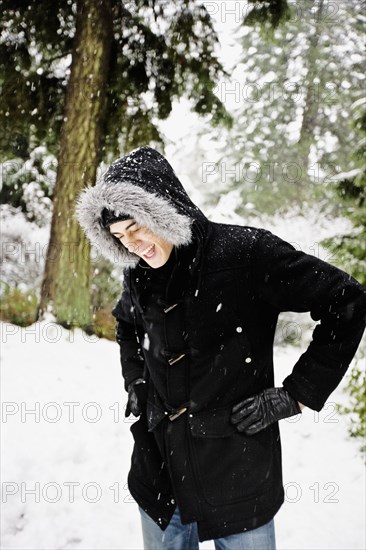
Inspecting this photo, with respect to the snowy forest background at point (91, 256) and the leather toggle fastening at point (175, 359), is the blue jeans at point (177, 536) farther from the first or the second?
the snowy forest background at point (91, 256)

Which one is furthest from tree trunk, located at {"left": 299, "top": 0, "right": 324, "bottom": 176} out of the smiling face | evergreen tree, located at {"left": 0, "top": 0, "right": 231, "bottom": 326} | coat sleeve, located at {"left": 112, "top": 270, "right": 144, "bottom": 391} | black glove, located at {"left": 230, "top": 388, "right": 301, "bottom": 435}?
black glove, located at {"left": 230, "top": 388, "right": 301, "bottom": 435}

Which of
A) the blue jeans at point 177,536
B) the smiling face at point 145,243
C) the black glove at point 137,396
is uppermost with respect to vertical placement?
the smiling face at point 145,243

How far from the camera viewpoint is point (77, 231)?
21.4 feet

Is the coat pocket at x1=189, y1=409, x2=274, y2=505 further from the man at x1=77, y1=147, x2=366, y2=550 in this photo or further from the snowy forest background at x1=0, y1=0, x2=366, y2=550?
the snowy forest background at x1=0, y1=0, x2=366, y2=550

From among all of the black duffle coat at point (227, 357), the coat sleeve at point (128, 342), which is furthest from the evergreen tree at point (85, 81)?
the black duffle coat at point (227, 357)

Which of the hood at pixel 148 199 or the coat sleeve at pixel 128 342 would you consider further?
the coat sleeve at pixel 128 342

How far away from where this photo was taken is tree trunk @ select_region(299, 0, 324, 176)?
14406mm

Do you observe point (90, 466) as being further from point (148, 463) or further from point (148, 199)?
point (148, 199)

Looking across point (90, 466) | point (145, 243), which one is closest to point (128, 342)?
point (145, 243)

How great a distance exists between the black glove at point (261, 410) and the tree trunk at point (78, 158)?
497 cm

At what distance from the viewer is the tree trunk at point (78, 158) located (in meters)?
6.24

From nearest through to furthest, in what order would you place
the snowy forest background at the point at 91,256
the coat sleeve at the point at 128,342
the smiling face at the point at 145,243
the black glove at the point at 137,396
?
1. the smiling face at the point at 145,243
2. the black glove at the point at 137,396
3. the coat sleeve at the point at 128,342
4. the snowy forest background at the point at 91,256

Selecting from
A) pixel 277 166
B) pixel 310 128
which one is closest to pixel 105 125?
pixel 277 166

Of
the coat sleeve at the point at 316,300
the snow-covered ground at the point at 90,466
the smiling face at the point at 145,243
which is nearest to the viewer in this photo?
the coat sleeve at the point at 316,300
